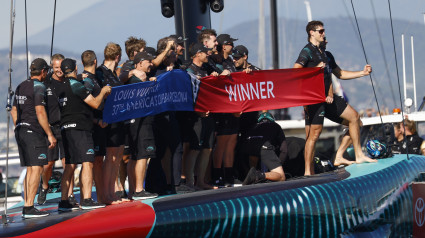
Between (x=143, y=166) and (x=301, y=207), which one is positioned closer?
(x=301, y=207)

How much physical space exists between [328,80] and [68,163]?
3.37 m

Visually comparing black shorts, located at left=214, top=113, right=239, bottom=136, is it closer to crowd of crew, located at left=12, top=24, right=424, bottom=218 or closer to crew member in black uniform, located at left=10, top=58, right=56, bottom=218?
crowd of crew, located at left=12, top=24, right=424, bottom=218

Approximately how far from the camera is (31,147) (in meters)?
6.68

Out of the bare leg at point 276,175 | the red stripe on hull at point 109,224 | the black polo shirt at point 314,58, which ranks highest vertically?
the black polo shirt at point 314,58

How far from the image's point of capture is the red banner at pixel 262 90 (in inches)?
341

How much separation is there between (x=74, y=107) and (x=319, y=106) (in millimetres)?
3155

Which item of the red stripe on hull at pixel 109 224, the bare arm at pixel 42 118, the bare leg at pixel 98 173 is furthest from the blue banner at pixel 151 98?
the red stripe on hull at pixel 109 224

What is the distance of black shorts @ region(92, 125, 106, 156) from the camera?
23.8ft

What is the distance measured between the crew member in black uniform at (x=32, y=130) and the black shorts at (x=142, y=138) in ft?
3.25

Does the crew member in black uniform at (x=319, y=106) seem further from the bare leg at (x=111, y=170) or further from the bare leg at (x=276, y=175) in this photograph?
the bare leg at (x=111, y=170)

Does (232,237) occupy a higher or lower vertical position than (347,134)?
lower

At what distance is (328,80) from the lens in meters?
8.99

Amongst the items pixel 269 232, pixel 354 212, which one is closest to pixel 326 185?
pixel 354 212

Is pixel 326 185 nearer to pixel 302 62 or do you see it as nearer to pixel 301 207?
pixel 301 207
